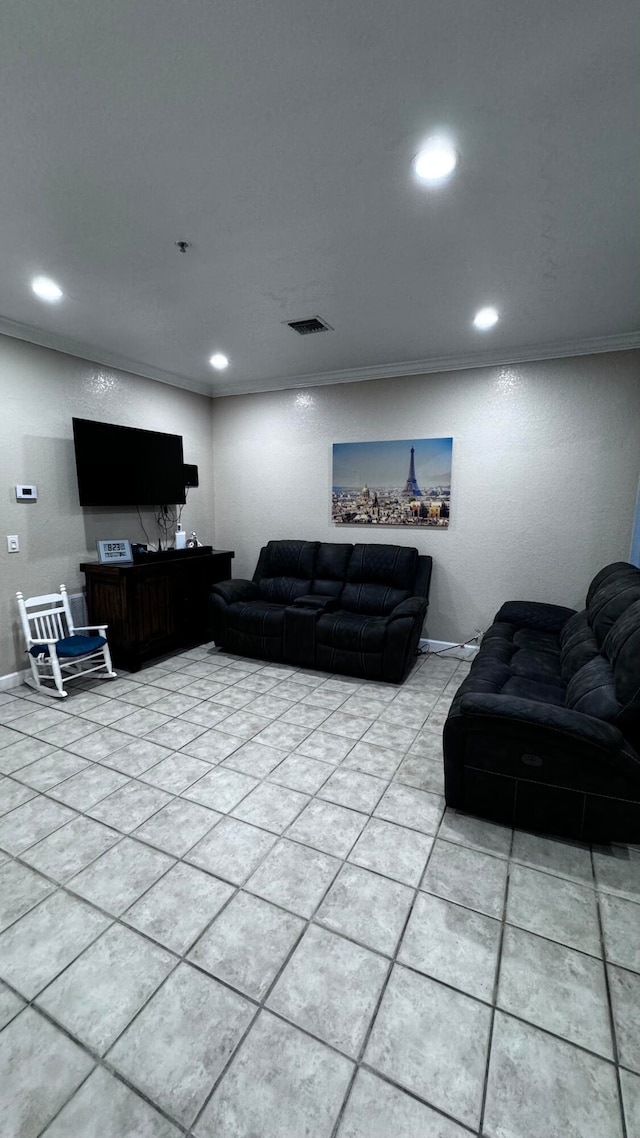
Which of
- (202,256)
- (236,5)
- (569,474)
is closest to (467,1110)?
(236,5)

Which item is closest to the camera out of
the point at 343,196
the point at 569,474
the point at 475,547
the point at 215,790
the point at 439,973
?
the point at 439,973

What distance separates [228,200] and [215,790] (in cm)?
275

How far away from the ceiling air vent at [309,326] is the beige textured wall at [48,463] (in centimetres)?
192

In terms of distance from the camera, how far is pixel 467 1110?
3.67 feet

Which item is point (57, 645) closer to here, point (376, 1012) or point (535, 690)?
point (376, 1012)

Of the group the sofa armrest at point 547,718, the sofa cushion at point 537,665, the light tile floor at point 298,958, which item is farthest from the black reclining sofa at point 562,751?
the sofa cushion at point 537,665

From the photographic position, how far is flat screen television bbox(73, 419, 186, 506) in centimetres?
390

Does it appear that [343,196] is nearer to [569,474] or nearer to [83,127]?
[83,127]

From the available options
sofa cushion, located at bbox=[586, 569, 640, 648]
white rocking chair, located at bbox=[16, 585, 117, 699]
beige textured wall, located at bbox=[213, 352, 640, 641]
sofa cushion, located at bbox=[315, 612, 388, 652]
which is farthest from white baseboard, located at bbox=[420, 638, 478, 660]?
white rocking chair, located at bbox=[16, 585, 117, 699]

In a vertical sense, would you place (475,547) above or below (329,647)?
above

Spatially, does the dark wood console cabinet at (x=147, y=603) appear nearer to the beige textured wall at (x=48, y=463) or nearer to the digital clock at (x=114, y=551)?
the digital clock at (x=114, y=551)

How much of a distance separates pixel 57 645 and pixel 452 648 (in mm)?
3492

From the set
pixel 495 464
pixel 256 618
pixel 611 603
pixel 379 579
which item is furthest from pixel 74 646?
pixel 495 464

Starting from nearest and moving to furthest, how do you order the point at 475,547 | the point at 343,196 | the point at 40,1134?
the point at 40,1134 < the point at 343,196 < the point at 475,547
